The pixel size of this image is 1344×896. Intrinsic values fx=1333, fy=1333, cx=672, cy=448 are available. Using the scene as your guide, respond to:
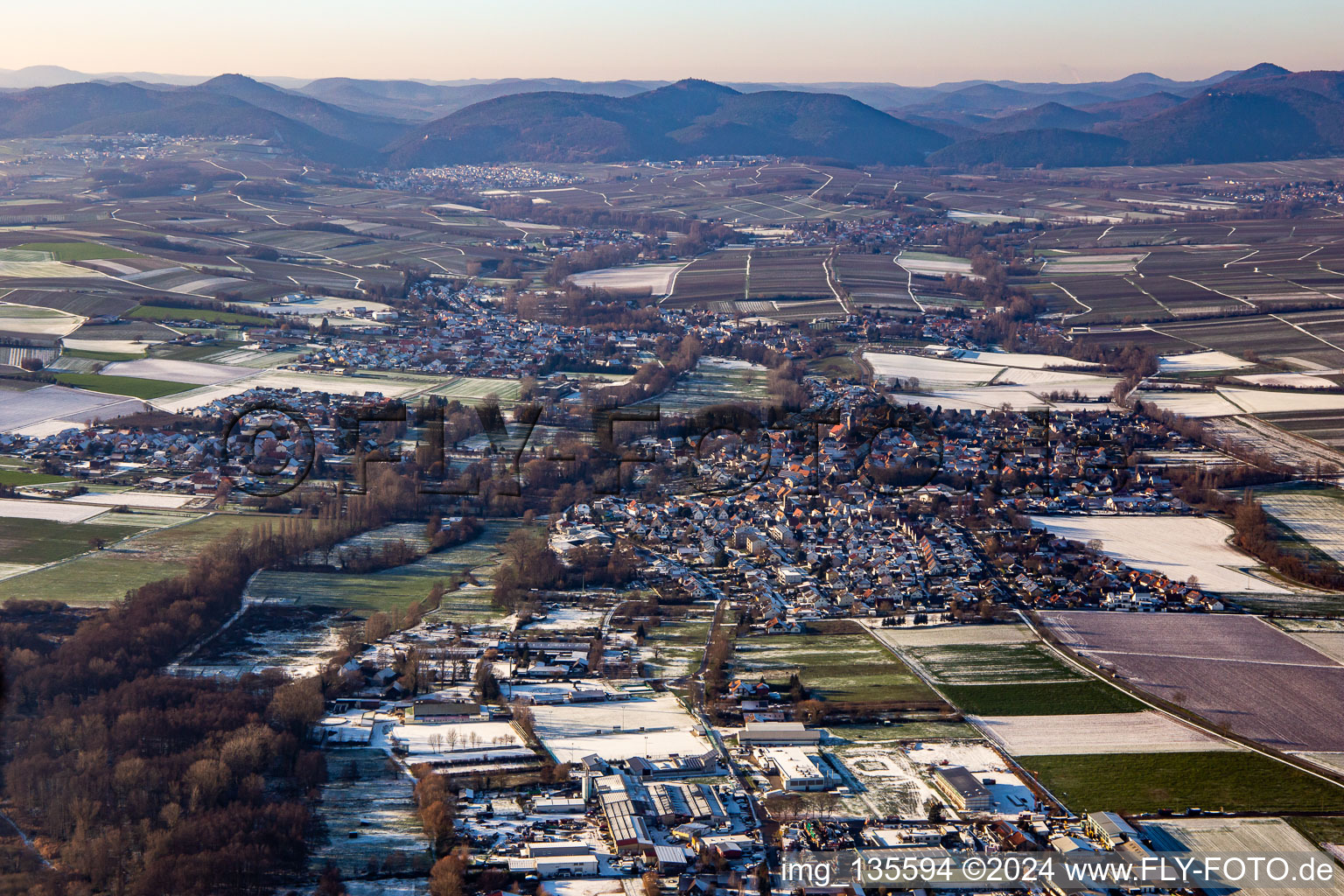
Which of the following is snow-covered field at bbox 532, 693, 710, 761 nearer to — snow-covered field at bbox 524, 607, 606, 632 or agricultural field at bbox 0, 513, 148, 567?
snow-covered field at bbox 524, 607, 606, 632

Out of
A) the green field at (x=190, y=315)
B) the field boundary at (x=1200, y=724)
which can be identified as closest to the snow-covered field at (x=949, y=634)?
the field boundary at (x=1200, y=724)

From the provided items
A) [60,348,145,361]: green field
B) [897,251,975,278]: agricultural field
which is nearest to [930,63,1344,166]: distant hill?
[897,251,975,278]: agricultural field

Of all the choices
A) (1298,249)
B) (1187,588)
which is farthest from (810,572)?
(1298,249)

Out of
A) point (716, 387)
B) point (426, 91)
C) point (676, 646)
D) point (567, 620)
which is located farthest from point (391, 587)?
point (426, 91)

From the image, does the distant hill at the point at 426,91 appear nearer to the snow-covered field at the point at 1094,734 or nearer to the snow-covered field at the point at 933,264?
the snow-covered field at the point at 933,264

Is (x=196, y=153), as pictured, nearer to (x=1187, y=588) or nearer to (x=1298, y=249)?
(x=1298, y=249)

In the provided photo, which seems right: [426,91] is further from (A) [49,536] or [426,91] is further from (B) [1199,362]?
(A) [49,536]
